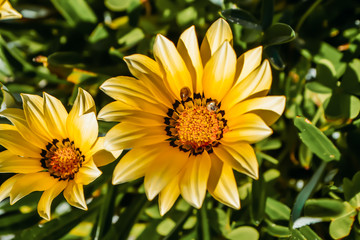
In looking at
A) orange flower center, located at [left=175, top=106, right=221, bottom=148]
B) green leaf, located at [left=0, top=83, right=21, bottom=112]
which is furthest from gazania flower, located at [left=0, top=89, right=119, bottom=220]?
orange flower center, located at [left=175, top=106, right=221, bottom=148]

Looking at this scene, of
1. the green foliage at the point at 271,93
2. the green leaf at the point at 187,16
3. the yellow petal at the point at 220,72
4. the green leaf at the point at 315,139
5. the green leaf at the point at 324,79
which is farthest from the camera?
the green leaf at the point at 187,16

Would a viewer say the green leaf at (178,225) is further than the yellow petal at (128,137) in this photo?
Yes

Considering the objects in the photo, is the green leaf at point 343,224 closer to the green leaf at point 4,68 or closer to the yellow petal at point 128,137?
the yellow petal at point 128,137

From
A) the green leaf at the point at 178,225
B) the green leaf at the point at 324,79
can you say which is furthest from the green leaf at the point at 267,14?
the green leaf at the point at 178,225

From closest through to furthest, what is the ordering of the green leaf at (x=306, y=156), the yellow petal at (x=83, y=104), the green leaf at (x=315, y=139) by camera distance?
the yellow petal at (x=83, y=104) → the green leaf at (x=315, y=139) → the green leaf at (x=306, y=156)

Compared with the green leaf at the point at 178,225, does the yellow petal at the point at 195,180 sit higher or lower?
higher

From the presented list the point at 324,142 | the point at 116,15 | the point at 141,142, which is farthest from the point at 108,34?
the point at 324,142

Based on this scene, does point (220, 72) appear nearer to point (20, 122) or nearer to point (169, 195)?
point (169, 195)
